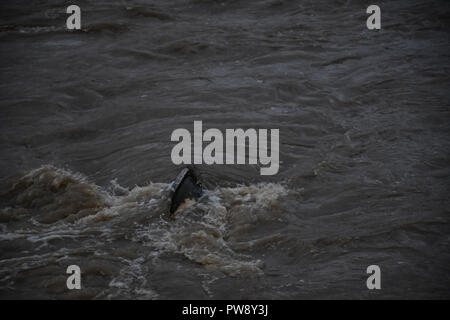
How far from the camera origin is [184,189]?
5785mm

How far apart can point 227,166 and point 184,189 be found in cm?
86

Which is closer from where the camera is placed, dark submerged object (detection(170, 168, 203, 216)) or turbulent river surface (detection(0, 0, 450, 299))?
turbulent river surface (detection(0, 0, 450, 299))

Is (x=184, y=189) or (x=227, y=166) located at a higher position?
(x=227, y=166)

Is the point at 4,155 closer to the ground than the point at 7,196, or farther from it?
farther from it

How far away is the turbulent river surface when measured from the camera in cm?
486

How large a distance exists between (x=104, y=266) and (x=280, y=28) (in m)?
7.32

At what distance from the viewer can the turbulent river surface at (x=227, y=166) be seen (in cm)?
486

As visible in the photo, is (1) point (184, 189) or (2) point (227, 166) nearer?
(1) point (184, 189)

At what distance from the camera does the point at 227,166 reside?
21.4 ft

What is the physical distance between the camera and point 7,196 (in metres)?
6.00

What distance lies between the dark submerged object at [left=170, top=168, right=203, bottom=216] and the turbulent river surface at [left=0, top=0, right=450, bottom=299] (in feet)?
0.36
